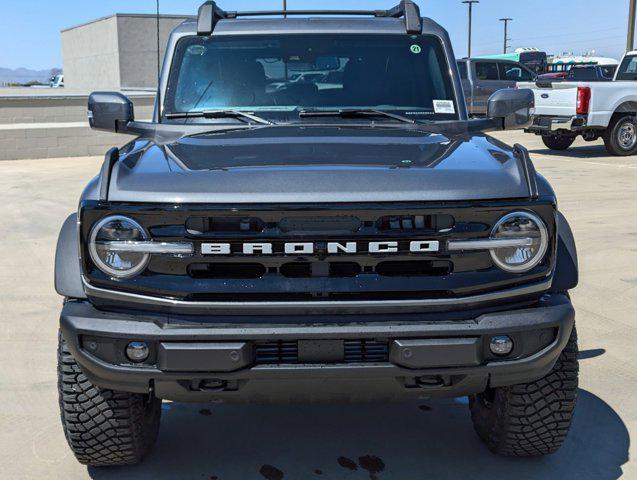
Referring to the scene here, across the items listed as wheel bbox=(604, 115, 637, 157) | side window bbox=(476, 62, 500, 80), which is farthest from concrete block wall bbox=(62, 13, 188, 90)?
wheel bbox=(604, 115, 637, 157)

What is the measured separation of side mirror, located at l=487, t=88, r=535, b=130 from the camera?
3.73 meters

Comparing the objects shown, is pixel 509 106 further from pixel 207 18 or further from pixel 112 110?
pixel 112 110

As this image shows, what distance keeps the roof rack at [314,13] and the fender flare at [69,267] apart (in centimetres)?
158

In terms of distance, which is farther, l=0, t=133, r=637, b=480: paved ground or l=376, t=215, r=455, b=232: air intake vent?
l=0, t=133, r=637, b=480: paved ground

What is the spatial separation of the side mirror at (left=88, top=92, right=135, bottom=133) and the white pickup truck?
1092 cm

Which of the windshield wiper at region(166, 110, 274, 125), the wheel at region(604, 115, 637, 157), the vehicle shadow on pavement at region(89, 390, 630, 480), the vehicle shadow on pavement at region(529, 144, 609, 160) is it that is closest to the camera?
the vehicle shadow on pavement at region(89, 390, 630, 480)

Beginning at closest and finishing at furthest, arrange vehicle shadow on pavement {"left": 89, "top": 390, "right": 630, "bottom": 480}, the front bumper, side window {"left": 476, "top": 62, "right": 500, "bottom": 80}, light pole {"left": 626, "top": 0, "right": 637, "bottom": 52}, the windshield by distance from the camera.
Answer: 1. the front bumper
2. vehicle shadow on pavement {"left": 89, "top": 390, "right": 630, "bottom": 480}
3. the windshield
4. side window {"left": 476, "top": 62, "right": 500, "bottom": 80}
5. light pole {"left": 626, "top": 0, "right": 637, "bottom": 52}

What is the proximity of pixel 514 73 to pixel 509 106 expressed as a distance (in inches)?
771

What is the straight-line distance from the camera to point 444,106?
12.3 ft

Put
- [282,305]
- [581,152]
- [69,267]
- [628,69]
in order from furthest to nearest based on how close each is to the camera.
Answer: [581,152] → [628,69] → [69,267] → [282,305]

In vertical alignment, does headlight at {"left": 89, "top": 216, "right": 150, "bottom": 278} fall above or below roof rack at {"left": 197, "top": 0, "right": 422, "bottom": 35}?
below

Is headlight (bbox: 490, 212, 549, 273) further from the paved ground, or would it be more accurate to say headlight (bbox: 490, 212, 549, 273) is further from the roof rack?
the roof rack

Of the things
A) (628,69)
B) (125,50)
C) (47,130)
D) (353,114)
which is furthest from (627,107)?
(125,50)

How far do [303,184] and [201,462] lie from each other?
4.40ft
